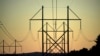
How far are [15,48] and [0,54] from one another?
542cm

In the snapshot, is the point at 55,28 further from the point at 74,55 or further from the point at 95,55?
the point at 74,55

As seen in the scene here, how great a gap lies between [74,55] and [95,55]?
34.9 ft


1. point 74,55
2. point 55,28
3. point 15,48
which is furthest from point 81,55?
point 15,48

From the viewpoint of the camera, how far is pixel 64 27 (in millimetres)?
48750

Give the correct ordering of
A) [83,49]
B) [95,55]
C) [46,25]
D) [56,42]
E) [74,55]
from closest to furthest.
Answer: [56,42] < [95,55] < [46,25] < [74,55] < [83,49]

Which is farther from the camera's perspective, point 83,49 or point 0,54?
point 0,54

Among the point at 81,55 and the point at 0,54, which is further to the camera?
the point at 0,54

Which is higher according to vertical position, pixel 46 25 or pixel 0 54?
pixel 46 25

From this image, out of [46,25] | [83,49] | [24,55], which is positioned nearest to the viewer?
[46,25]

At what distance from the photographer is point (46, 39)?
48469 mm

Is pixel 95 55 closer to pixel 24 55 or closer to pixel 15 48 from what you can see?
pixel 15 48

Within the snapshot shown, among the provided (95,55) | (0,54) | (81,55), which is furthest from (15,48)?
(95,55)

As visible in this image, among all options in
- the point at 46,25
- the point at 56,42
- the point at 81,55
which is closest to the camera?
the point at 56,42

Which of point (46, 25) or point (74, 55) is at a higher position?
point (46, 25)
